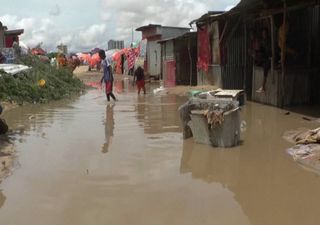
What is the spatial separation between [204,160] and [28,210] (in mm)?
2988

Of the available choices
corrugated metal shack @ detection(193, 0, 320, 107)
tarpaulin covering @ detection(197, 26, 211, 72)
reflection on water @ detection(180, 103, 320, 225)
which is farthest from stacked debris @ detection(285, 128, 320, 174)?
tarpaulin covering @ detection(197, 26, 211, 72)

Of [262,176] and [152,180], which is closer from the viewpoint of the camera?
[152,180]

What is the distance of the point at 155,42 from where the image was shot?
113ft

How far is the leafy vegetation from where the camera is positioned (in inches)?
639

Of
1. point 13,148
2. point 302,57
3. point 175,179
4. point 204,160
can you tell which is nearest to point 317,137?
point 204,160

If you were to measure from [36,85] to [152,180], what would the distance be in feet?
42.5

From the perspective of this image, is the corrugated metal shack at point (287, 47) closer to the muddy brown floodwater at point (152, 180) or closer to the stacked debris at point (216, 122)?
the muddy brown floodwater at point (152, 180)

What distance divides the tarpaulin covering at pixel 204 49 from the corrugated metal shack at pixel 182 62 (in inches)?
89.9

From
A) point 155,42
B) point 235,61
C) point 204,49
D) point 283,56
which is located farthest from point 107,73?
point 155,42

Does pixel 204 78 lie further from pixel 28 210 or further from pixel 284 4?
pixel 28 210

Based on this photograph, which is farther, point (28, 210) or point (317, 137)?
point (317, 137)

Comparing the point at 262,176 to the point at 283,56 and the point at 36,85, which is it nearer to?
the point at 283,56

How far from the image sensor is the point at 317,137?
727 cm

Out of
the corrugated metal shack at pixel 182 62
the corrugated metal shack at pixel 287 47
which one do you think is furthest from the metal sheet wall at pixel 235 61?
the corrugated metal shack at pixel 182 62
